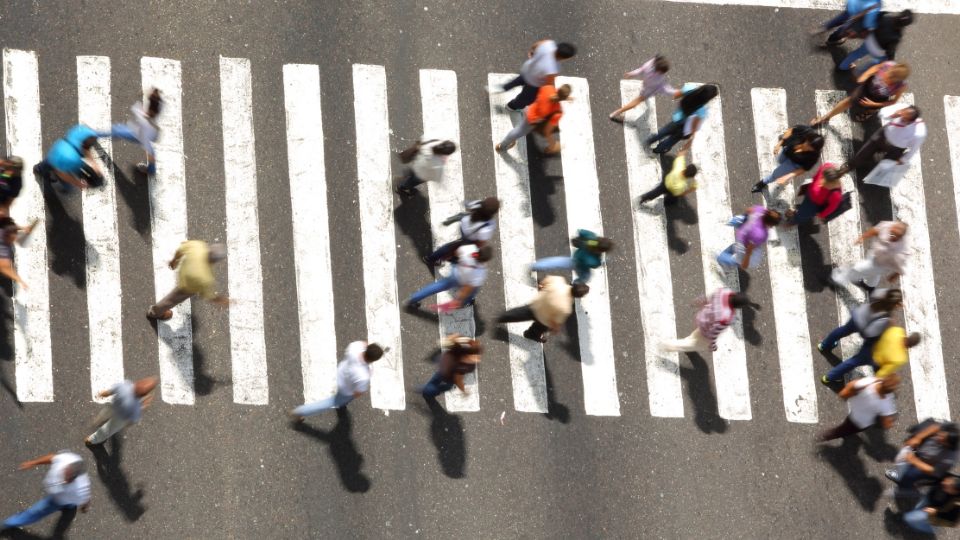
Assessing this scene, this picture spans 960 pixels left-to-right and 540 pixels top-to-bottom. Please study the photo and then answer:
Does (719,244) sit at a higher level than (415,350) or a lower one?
higher

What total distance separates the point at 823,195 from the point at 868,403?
8.56ft

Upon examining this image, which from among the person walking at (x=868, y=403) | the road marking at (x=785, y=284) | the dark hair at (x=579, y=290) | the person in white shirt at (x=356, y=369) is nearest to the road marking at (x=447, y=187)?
the person in white shirt at (x=356, y=369)

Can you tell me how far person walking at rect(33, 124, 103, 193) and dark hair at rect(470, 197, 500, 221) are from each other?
429 cm

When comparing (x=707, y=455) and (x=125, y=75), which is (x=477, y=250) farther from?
(x=125, y=75)

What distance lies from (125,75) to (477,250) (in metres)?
4.97

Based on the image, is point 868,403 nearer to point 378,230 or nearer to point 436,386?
point 436,386

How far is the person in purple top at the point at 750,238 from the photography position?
432 inches

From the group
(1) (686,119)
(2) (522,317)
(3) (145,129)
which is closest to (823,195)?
(1) (686,119)

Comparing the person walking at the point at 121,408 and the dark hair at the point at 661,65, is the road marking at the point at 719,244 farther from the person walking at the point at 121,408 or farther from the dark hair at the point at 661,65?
the person walking at the point at 121,408

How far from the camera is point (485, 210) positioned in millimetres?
10375

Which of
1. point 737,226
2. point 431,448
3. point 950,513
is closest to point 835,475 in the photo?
point 950,513

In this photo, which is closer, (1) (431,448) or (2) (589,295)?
(1) (431,448)

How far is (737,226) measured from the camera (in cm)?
1206

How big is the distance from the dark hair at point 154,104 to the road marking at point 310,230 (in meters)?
1.74
